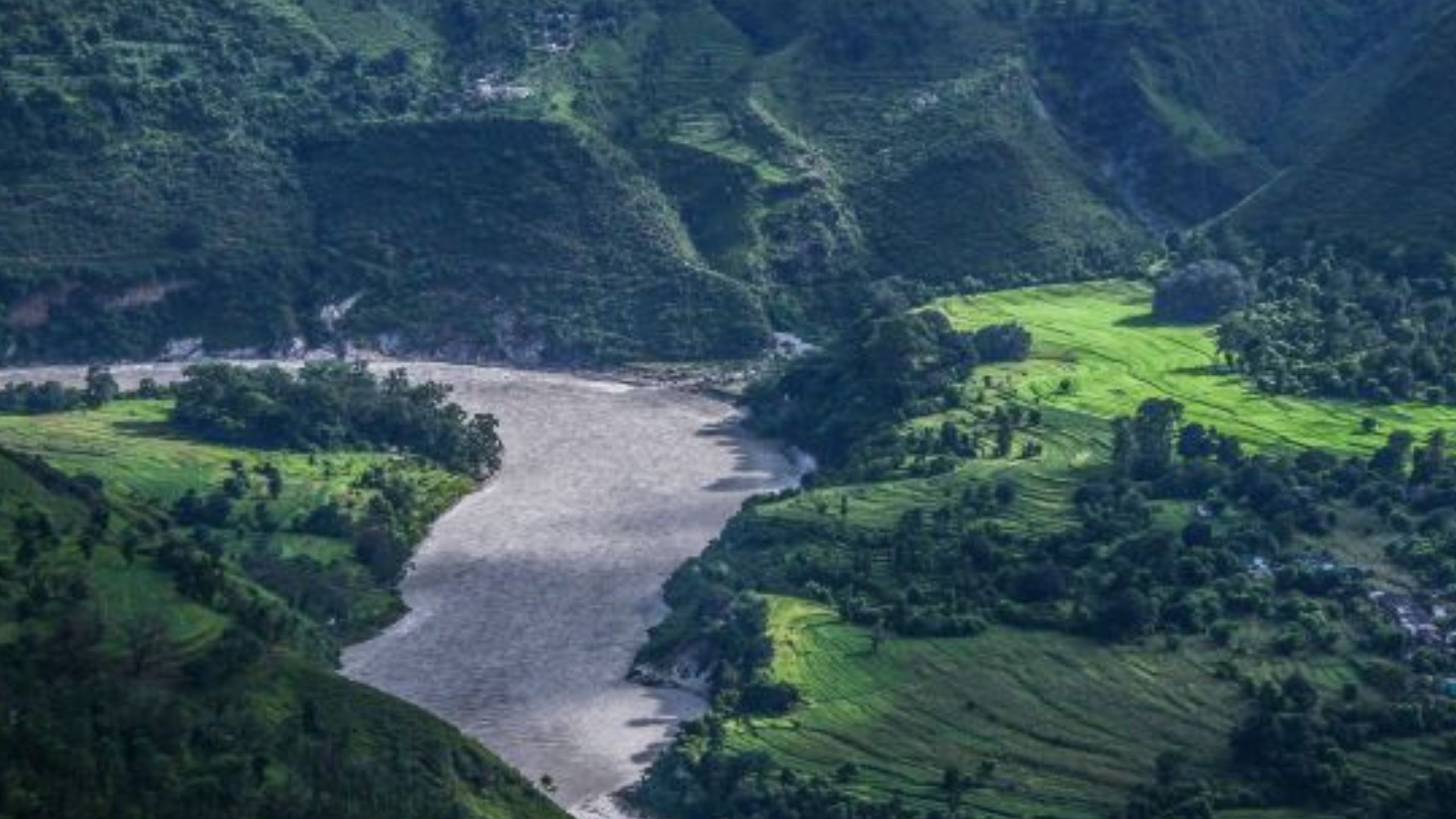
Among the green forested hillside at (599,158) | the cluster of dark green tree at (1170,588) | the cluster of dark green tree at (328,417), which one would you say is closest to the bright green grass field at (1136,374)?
the cluster of dark green tree at (1170,588)

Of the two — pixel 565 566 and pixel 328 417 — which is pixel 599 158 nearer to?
pixel 328 417

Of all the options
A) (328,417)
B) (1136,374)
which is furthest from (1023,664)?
(328,417)

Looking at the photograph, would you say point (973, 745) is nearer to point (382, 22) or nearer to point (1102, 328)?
point (1102, 328)

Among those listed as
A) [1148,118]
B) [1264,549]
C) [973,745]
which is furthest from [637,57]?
[973,745]

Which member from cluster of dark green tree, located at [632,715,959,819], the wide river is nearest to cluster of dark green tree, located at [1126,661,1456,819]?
cluster of dark green tree, located at [632,715,959,819]

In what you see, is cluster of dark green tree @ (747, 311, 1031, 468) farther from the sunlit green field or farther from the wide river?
the sunlit green field
